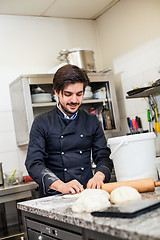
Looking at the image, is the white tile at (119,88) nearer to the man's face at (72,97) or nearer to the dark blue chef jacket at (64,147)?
the dark blue chef jacket at (64,147)

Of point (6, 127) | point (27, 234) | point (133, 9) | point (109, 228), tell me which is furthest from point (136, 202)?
point (133, 9)

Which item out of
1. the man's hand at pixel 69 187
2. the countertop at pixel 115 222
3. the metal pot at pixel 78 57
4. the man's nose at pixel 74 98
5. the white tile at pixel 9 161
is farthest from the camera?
the metal pot at pixel 78 57

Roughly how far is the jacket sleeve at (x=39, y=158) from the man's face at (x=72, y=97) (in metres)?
0.19

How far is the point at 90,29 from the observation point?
4.46 m

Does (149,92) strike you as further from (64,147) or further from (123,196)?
(123,196)

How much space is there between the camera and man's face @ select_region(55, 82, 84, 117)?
2.06 metres

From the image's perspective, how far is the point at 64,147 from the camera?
2.16 m

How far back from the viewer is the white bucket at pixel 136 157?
1713mm

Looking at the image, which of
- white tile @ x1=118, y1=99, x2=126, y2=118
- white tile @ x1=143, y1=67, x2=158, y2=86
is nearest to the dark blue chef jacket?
white tile @ x1=143, y1=67, x2=158, y2=86

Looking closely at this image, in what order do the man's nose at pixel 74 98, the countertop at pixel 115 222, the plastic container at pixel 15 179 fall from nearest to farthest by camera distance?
the countertop at pixel 115 222
the man's nose at pixel 74 98
the plastic container at pixel 15 179

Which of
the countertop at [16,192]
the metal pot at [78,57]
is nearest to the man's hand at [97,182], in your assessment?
the countertop at [16,192]

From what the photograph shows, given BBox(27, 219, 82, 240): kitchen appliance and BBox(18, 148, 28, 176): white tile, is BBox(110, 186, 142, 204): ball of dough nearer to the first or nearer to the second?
BBox(27, 219, 82, 240): kitchen appliance

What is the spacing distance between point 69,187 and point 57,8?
2766mm

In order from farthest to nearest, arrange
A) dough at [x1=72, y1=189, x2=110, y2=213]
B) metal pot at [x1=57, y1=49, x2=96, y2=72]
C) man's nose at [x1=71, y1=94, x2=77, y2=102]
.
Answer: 1. metal pot at [x1=57, y1=49, x2=96, y2=72]
2. man's nose at [x1=71, y1=94, x2=77, y2=102]
3. dough at [x1=72, y1=189, x2=110, y2=213]
